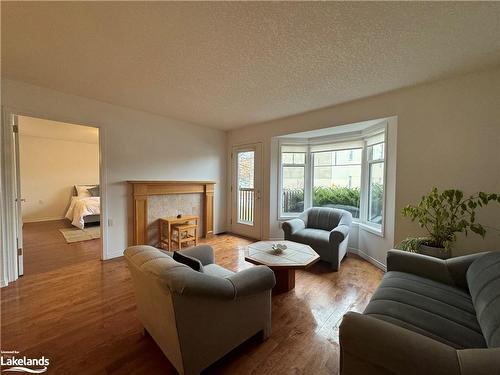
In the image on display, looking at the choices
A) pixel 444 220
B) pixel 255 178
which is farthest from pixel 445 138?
pixel 255 178

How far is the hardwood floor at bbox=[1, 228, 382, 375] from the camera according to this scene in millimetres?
1450

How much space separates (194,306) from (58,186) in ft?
23.3

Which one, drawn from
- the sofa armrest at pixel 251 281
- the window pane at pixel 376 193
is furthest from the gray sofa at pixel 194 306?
the window pane at pixel 376 193

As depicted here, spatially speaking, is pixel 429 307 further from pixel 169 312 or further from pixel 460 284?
pixel 169 312

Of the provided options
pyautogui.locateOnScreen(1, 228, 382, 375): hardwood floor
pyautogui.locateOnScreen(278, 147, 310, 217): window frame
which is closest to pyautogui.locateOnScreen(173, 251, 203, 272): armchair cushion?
pyautogui.locateOnScreen(1, 228, 382, 375): hardwood floor

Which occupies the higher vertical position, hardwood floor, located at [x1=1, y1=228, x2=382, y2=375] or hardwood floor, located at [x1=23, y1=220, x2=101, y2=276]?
hardwood floor, located at [x1=23, y1=220, x2=101, y2=276]

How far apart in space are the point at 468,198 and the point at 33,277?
16.9 ft

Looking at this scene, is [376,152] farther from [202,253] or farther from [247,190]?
[202,253]

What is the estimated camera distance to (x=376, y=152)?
10.9ft

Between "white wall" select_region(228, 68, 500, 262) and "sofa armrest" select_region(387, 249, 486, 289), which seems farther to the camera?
"white wall" select_region(228, 68, 500, 262)

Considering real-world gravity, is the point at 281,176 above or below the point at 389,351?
above

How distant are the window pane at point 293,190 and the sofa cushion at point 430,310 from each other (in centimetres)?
279

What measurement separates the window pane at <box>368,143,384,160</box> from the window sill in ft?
3.57

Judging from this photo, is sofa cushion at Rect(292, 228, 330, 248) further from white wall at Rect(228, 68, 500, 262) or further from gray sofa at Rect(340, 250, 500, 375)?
gray sofa at Rect(340, 250, 500, 375)
